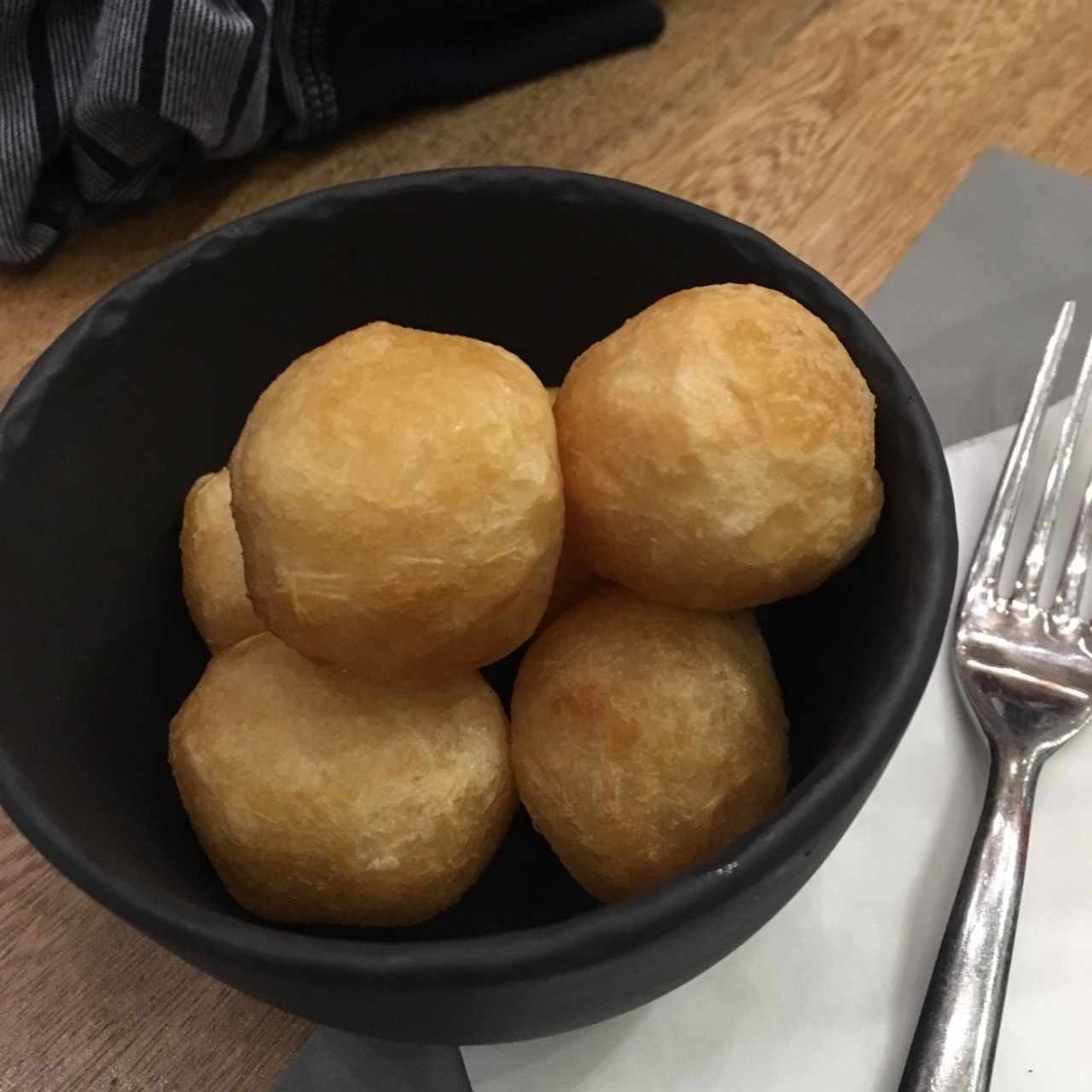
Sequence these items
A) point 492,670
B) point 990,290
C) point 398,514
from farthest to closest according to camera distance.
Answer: point 990,290
point 492,670
point 398,514

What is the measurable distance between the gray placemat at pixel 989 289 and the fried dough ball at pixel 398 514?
1.12 ft

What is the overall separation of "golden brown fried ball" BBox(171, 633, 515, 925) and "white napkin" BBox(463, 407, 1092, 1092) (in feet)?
0.33

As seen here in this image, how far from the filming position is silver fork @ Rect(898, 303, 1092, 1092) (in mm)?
393

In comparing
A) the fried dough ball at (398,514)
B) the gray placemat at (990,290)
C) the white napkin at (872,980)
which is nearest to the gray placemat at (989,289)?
the gray placemat at (990,290)

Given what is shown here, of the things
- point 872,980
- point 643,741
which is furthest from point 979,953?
point 643,741

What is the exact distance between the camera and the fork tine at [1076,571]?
19.9 inches

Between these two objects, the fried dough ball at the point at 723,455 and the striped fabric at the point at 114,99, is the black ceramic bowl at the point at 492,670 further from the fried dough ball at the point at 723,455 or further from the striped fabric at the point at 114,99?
the striped fabric at the point at 114,99

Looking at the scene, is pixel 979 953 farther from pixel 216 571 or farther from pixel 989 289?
pixel 989 289

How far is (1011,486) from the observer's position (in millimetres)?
547

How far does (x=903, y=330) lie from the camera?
2.16 feet

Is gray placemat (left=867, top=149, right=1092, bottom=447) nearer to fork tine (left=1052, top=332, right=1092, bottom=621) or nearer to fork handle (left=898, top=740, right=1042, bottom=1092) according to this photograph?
fork tine (left=1052, top=332, right=1092, bottom=621)

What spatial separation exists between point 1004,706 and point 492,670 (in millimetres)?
226

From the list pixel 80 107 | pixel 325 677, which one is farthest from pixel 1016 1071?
pixel 80 107

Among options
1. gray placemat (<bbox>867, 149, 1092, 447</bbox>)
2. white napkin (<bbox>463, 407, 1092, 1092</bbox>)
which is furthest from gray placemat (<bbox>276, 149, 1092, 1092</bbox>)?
white napkin (<bbox>463, 407, 1092, 1092</bbox>)
